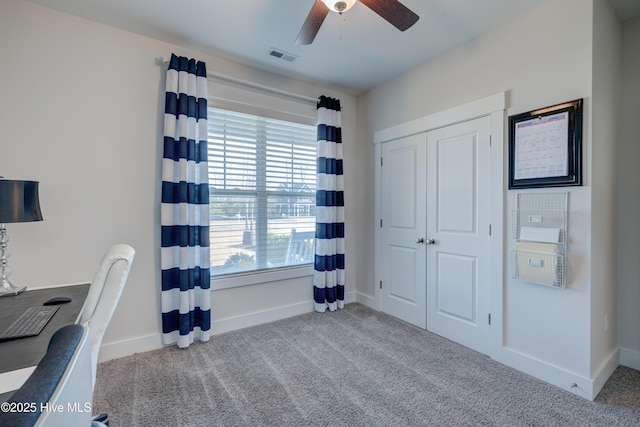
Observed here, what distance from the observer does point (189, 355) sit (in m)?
2.44

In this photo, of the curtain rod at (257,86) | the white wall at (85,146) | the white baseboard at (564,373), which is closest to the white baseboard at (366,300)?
the white baseboard at (564,373)

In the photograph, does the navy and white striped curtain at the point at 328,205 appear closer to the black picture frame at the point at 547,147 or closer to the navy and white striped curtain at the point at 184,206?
the navy and white striped curtain at the point at 184,206

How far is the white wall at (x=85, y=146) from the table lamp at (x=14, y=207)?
35cm

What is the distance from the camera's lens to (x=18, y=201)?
164 centimetres

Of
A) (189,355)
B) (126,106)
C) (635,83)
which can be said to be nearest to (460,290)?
(635,83)

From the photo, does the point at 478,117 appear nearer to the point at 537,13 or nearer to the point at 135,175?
the point at 537,13

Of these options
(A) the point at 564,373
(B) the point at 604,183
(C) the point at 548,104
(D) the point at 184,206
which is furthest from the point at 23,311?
(B) the point at 604,183

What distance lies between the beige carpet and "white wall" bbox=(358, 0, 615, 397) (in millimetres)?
185

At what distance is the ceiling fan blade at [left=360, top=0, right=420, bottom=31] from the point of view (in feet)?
5.50

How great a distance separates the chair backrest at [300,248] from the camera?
3.36m

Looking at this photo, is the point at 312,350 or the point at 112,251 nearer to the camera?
the point at 112,251

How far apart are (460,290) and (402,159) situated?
144 centimetres

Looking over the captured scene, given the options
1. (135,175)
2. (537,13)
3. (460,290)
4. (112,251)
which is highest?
(537,13)

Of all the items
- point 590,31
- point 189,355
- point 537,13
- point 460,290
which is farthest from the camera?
point 460,290
